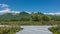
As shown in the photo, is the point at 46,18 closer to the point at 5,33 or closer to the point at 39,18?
the point at 39,18

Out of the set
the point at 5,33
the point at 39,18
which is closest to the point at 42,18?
the point at 39,18

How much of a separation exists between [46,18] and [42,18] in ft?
5.14

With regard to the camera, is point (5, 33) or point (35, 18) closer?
point (5, 33)

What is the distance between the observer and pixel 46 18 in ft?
193

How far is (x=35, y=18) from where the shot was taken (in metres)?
61.2

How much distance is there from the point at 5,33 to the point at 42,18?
143 feet

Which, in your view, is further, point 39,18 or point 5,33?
point 39,18

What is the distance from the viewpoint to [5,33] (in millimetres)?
16875

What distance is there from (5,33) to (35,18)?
4455 cm

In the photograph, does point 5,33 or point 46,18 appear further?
point 46,18

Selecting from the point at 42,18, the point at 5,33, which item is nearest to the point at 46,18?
the point at 42,18

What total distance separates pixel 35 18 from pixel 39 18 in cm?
268

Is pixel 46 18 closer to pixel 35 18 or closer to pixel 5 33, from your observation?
pixel 35 18
